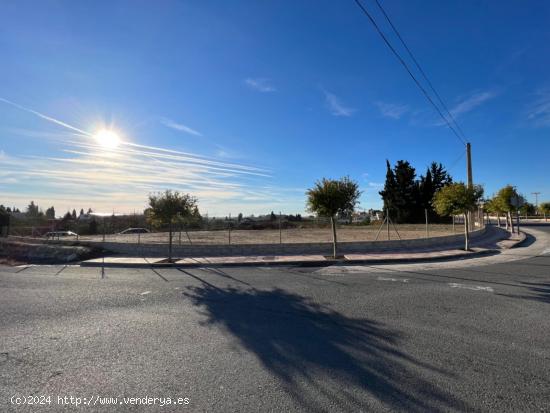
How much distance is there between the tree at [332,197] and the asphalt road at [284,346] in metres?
6.48

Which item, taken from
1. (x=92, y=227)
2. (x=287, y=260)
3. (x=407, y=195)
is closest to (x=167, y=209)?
(x=287, y=260)

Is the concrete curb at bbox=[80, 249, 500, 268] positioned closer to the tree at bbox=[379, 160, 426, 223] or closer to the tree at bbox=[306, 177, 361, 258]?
the tree at bbox=[306, 177, 361, 258]

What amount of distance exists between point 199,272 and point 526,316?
383 inches

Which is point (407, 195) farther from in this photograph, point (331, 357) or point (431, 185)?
point (331, 357)

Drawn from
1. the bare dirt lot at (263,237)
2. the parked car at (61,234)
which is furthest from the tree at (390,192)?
the parked car at (61,234)

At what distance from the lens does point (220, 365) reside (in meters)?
4.11

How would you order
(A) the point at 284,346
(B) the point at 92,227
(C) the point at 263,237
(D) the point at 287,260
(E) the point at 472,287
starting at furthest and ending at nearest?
(B) the point at 92,227
(C) the point at 263,237
(D) the point at 287,260
(E) the point at 472,287
(A) the point at 284,346

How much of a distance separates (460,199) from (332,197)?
7544mm

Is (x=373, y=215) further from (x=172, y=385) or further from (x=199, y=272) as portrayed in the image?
(x=172, y=385)

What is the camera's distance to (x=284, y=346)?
4703 mm

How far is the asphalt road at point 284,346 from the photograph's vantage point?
3350 millimetres

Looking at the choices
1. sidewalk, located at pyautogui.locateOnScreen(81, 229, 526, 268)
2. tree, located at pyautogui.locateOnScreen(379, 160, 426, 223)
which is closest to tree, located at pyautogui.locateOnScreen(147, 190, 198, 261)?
sidewalk, located at pyautogui.locateOnScreen(81, 229, 526, 268)

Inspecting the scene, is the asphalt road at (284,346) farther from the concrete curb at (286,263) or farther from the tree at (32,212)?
the tree at (32,212)

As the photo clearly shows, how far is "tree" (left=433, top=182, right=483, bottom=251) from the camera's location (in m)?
17.4
